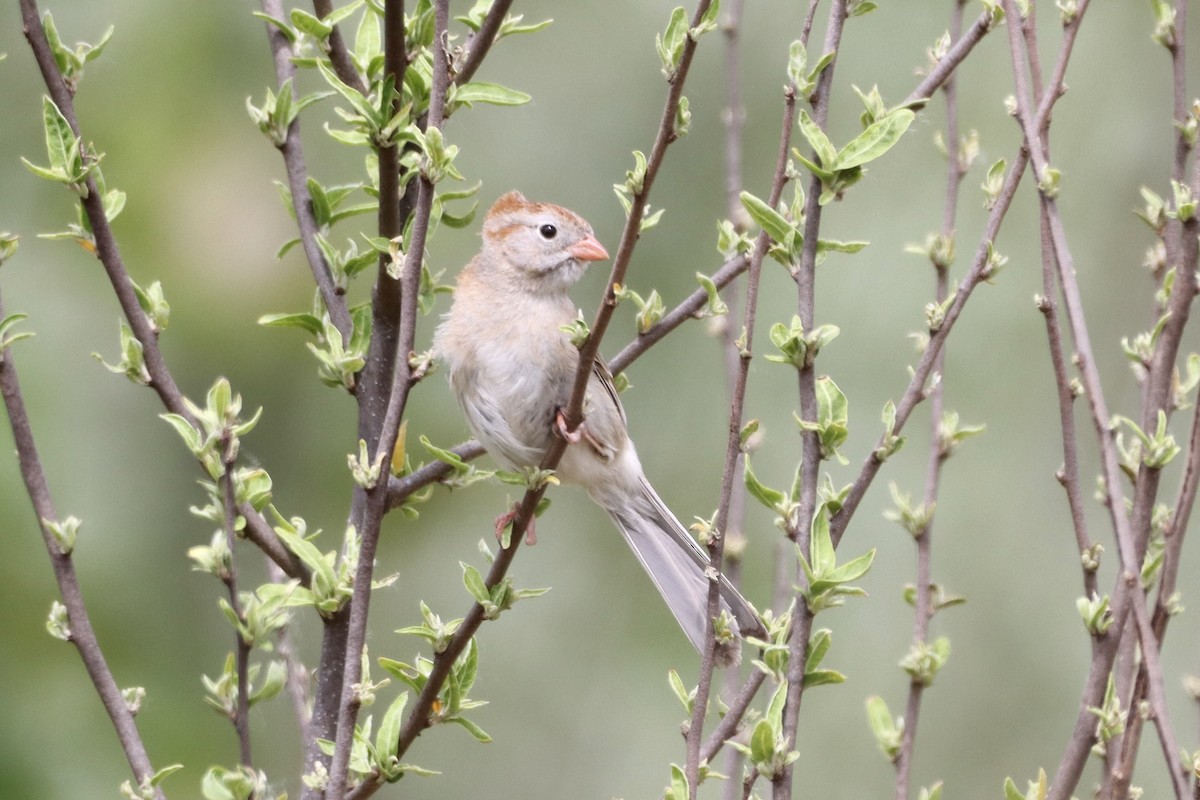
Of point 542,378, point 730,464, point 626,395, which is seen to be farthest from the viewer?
point 626,395

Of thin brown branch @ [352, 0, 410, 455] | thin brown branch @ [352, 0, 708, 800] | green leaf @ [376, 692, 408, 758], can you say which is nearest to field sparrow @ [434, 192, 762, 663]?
thin brown branch @ [352, 0, 410, 455]

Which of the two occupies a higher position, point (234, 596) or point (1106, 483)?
point (1106, 483)

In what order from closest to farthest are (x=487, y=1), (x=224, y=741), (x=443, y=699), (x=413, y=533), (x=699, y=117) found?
(x=443, y=699), (x=487, y=1), (x=224, y=741), (x=413, y=533), (x=699, y=117)

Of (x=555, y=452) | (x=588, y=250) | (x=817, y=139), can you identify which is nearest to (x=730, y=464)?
(x=817, y=139)

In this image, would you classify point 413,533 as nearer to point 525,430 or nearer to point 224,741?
point 224,741

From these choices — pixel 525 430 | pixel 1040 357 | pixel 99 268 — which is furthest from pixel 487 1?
pixel 1040 357

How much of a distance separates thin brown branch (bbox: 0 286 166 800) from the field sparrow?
4.98 feet

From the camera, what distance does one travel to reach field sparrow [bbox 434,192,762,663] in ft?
12.5

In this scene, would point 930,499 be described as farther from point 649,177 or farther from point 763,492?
point 649,177

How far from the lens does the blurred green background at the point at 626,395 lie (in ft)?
18.3

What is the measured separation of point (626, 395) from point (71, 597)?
4.23 metres

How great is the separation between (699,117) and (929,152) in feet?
3.73

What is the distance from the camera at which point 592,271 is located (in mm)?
6656

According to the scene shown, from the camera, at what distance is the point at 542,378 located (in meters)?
3.86
